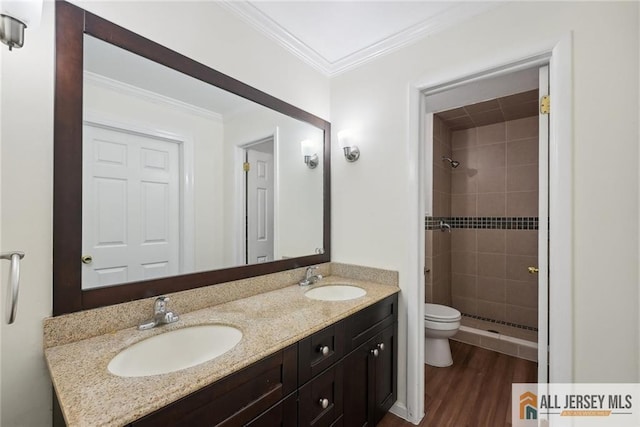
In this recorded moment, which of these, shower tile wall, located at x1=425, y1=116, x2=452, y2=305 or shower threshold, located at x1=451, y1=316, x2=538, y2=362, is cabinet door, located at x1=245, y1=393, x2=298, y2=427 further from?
shower threshold, located at x1=451, y1=316, x2=538, y2=362

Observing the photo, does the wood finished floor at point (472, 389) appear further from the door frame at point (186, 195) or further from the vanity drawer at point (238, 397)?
the door frame at point (186, 195)

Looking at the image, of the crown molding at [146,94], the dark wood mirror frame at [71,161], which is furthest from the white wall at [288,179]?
the dark wood mirror frame at [71,161]

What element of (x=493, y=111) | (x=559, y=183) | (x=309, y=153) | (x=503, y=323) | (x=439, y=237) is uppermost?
(x=493, y=111)

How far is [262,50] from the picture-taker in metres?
1.76

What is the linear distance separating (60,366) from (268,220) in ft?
3.82

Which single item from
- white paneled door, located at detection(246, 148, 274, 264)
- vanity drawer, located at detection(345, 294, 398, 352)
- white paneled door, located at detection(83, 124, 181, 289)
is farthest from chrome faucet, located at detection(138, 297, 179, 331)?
vanity drawer, located at detection(345, 294, 398, 352)

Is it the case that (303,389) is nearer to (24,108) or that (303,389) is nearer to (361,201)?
(361,201)

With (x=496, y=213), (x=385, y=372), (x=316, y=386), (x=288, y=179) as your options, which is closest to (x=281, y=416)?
(x=316, y=386)

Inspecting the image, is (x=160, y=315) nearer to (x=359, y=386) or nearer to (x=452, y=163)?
(x=359, y=386)

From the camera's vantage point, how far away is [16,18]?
0.83 meters

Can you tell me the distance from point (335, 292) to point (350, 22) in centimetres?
170

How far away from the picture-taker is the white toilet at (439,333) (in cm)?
235

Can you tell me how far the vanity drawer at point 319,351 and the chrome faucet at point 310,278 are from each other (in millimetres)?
577

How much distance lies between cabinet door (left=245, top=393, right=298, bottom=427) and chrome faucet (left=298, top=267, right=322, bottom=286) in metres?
0.83
